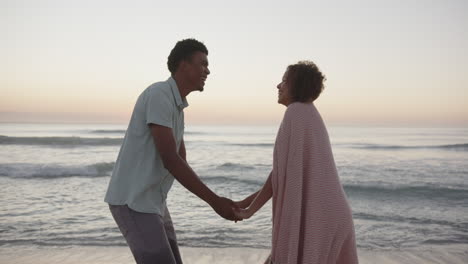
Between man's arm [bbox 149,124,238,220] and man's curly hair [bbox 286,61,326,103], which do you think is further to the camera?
man's curly hair [bbox 286,61,326,103]

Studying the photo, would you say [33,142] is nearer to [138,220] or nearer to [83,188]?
[83,188]

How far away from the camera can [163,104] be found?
229 cm

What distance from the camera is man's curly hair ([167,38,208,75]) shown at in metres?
2.60

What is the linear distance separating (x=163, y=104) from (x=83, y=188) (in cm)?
1108

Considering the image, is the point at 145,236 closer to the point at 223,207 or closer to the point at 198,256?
the point at 223,207

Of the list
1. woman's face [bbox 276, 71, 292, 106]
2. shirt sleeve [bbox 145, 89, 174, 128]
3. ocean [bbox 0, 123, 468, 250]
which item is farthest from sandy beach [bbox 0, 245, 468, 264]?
shirt sleeve [bbox 145, 89, 174, 128]

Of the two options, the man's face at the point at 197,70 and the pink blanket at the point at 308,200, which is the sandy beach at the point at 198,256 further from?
the man's face at the point at 197,70

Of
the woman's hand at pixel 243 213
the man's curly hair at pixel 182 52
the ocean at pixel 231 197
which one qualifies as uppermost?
the man's curly hair at pixel 182 52

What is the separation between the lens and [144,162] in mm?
2303

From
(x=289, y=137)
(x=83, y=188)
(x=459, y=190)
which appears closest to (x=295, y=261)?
(x=289, y=137)

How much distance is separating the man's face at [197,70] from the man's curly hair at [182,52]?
0.03 m

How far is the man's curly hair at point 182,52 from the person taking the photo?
8.54ft

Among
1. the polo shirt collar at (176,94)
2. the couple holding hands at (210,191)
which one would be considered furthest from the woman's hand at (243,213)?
the polo shirt collar at (176,94)

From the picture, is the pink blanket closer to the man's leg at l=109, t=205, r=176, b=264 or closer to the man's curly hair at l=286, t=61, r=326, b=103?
the man's curly hair at l=286, t=61, r=326, b=103
